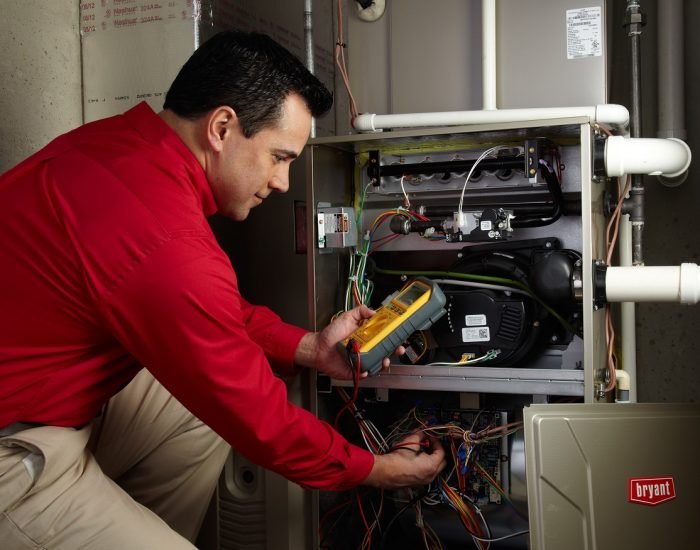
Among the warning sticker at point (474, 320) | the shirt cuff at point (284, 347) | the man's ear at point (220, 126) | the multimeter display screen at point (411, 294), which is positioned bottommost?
the shirt cuff at point (284, 347)

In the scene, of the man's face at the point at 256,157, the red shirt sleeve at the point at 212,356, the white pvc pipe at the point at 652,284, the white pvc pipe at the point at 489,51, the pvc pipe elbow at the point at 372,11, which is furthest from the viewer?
the pvc pipe elbow at the point at 372,11

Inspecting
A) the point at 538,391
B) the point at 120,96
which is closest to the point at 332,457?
the point at 538,391

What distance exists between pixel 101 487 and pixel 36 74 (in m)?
1.13

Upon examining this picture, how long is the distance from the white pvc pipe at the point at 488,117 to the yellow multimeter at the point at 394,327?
0.38 metres

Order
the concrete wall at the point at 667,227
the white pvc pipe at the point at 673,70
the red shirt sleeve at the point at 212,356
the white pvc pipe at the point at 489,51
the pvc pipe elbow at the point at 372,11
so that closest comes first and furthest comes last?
the red shirt sleeve at the point at 212,356 < the white pvc pipe at the point at 489,51 < the pvc pipe elbow at the point at 372,11 < the white pvc pipe at the point at 673,70 < the concrete wall at the point at 667,227

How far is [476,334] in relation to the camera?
1683 millimetres

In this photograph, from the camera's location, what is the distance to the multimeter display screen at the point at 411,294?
161 cm

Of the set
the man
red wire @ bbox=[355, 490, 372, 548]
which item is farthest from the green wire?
red wire @ bbox=[355, 490, 372, 548]

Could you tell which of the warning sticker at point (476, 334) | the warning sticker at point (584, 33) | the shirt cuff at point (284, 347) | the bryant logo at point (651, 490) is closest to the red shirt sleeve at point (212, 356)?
the shirt cuff at point (284, 347)

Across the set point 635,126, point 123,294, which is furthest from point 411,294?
point 635,126

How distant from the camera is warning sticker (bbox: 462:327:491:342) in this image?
1674mm

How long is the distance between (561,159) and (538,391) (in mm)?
579

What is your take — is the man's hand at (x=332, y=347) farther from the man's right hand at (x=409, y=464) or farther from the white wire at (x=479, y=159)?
the white wire at (x=479, y=159)

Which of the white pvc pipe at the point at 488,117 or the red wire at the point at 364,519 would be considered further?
the red wire at the point at 364,519
